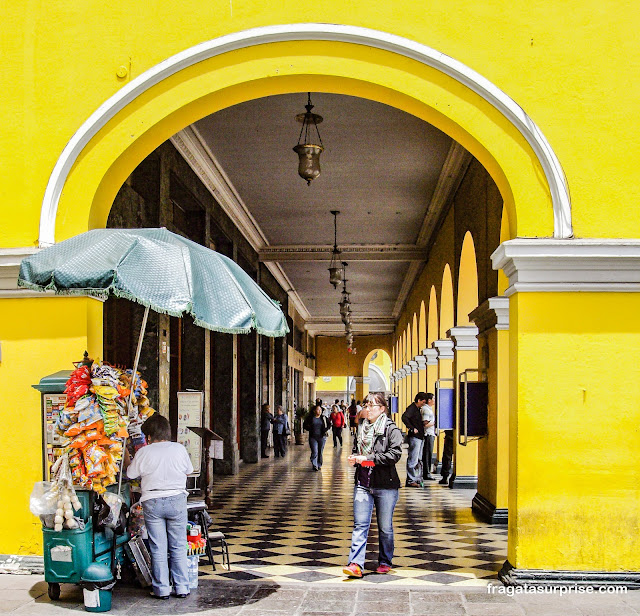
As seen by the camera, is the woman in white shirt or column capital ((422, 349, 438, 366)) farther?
column capital ((422, 349, 438, 366))

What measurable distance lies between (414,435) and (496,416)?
395cm

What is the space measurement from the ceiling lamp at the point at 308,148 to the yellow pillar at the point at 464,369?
3.91 m

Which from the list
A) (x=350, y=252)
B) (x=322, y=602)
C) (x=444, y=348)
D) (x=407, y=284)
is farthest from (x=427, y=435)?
(x=407, y=284)

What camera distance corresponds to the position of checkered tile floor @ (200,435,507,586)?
7.35 metres

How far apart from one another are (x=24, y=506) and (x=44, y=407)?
0.94 metres

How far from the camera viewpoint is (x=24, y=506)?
7.16m

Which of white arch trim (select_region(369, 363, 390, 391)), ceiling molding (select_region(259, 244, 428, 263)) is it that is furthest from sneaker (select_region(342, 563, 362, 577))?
white arch trim (select_region(369, 363, 390, 391))

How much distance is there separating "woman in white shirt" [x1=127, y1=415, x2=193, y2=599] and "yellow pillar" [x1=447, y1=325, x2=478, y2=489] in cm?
804

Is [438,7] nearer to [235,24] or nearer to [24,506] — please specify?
[235,24]

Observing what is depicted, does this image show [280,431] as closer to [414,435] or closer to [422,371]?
[422,371]

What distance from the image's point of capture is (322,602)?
6348mm

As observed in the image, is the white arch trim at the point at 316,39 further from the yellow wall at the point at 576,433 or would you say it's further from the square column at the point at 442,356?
the square column at the point at 442,356

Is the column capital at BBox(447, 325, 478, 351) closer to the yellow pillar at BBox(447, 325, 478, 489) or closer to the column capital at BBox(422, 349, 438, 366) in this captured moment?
the yellow pillar at BBox(447, 325, 478, 489)

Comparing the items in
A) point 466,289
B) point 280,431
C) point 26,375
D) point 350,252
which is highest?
point 350,252
